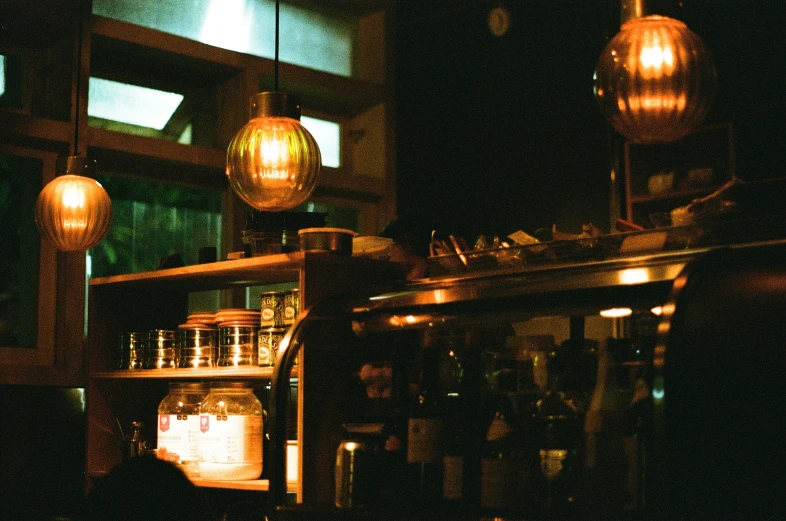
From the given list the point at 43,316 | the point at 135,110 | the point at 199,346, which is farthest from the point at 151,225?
the point at 199,346

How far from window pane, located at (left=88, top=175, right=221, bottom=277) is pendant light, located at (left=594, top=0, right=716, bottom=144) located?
2.62 m

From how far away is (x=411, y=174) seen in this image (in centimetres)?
516

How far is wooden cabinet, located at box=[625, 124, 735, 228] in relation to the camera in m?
4.12

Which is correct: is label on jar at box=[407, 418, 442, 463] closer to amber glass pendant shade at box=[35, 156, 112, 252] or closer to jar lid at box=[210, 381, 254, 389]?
jar lid at box=[210, 381, 254, 389]

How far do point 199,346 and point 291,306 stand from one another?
51 cm

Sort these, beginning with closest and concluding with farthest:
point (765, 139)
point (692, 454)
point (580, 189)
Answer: point (692, 454), point (765, 139), point (580, 189)

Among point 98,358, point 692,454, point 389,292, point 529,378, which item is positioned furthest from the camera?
point 98,358

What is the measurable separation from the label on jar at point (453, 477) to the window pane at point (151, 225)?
2.68 meters

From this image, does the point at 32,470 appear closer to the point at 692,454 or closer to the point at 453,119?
the point at 453,119

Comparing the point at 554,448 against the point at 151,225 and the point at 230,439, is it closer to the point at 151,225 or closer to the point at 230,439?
the point at 230,439

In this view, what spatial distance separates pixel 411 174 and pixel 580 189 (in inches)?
42.1

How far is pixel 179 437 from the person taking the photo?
10.3 ft

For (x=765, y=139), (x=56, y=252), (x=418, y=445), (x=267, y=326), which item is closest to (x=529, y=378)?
(x=418, y=445)

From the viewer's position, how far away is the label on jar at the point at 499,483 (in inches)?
78.8
